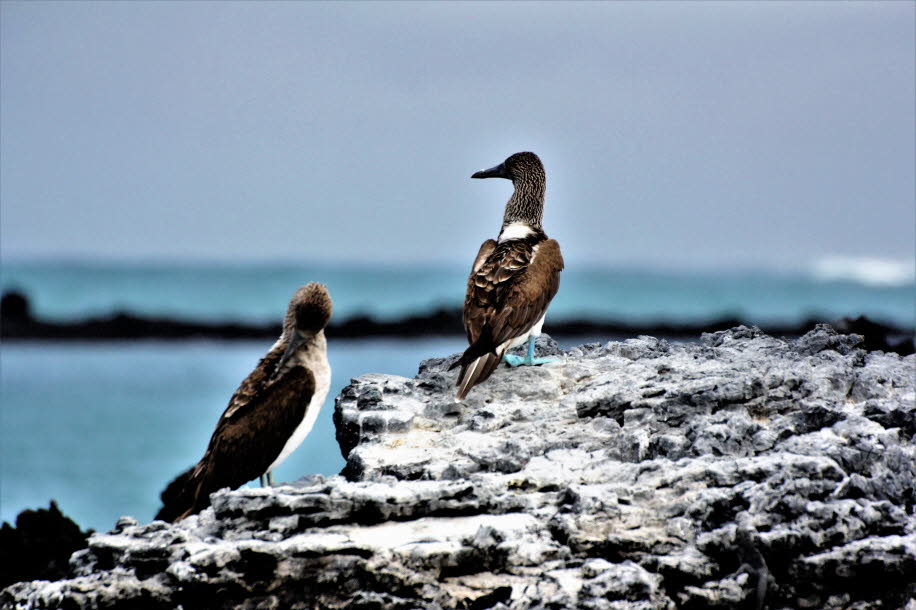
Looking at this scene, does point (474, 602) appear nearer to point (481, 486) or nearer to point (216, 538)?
point (481, 486)

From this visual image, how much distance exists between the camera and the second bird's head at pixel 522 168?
12.3 meters

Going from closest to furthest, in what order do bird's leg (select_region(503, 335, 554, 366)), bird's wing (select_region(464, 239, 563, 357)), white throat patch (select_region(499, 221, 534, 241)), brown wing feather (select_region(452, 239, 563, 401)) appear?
brown wing feather (select_region(452, 239, 563, 401))
bird's wing (select_region(464, 239, 563, 357))
bird's leg (select_region(503, 335, 554, 366))
white throat patch (select_region(499, 221, 534, 241))

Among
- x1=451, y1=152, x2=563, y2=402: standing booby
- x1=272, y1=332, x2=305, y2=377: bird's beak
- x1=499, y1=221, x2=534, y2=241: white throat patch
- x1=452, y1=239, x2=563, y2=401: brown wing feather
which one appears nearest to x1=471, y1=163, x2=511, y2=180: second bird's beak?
x1=451, y1=152, x2=563, y2=402: standing booby

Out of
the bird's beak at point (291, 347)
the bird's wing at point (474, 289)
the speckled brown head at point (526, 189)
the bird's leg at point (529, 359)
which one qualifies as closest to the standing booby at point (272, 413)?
the bird's beak at point (291, 347)

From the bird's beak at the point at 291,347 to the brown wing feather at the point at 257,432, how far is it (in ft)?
0.31

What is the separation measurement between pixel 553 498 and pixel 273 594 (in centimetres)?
216

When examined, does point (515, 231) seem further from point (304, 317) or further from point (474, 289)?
point (304, 317)

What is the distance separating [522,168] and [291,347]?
4.63 meters

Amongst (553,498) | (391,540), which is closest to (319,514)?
(391,540)

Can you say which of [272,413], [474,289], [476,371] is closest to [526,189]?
[474,289]

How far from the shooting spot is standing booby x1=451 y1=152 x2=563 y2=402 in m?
9.98

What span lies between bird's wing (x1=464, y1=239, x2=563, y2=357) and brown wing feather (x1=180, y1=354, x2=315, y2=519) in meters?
2.02

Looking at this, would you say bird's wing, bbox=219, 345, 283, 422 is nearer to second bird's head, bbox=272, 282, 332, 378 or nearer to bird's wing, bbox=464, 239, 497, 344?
second bird's head, bbox=272, 282, 332, 378

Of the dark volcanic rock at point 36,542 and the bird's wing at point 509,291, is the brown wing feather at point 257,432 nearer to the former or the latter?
the bird's wing at point 509,291
